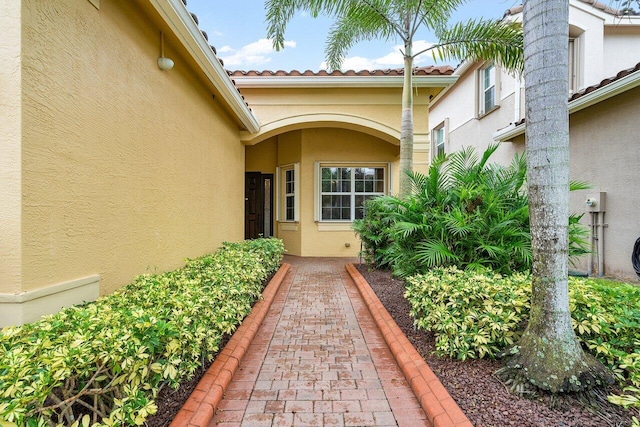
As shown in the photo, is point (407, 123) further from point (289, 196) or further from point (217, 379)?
point (217, 379)

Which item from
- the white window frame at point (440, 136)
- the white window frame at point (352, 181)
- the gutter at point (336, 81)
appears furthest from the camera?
the white window frame at point (440, 136)

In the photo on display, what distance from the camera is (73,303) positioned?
2711 mm

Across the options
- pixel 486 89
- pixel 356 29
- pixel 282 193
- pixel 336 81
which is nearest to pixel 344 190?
pixel 282 193

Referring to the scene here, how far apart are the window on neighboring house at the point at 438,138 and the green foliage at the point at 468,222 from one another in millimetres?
11058

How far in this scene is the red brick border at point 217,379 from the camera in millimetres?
2250

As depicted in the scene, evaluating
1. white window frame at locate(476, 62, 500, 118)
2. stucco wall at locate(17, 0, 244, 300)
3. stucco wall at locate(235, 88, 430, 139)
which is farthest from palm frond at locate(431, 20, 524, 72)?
white window frame at locate(476, 62, 500, 118)

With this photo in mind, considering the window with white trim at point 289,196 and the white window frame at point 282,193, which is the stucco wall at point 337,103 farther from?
the window with white trim at point 289,196

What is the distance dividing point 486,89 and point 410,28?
6.75 m

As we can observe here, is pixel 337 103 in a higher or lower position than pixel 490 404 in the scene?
higher

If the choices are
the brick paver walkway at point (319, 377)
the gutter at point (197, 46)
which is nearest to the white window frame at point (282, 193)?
the gutter at point (197, 46)

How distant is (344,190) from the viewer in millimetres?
10070

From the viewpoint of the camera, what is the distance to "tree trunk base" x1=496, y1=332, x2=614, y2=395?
2.26 m

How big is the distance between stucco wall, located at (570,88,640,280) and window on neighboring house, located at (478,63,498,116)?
4.56 m

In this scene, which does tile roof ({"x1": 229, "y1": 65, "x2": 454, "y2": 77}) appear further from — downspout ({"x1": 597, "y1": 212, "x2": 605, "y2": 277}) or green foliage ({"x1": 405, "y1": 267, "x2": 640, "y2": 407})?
green foliage ({"x1": 405, "y1": 267, "x2": 640, "y2": 407})
